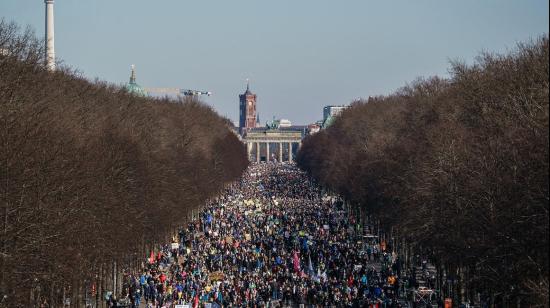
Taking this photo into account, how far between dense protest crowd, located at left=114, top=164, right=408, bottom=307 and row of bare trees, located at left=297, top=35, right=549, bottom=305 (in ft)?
10.3

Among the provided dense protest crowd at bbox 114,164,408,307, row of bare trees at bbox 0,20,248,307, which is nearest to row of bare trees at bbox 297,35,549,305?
dense protest crowd at bbox 114,164,408,307

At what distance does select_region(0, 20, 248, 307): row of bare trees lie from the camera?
4238 centimetres

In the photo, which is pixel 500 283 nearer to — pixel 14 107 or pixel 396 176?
pixel 14 107

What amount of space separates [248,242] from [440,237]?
3198cm

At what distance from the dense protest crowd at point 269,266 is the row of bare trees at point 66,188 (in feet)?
7.76

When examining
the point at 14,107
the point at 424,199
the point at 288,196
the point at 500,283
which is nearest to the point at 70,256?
the point at 14,107

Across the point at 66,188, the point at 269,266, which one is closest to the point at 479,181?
the point at 66,188

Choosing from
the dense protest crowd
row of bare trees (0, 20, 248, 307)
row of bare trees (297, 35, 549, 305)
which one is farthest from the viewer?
the dense protest crowd

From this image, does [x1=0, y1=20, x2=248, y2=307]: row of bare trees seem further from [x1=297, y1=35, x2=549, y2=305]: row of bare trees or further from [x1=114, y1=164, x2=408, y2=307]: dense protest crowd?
[x1=297, y1=35, x2=549, y2=305]: row of bare trees

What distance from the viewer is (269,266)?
69375 millimetres

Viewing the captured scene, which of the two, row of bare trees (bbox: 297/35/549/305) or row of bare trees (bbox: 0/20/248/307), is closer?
row of bare trees (bbox: 297/35/549/305)

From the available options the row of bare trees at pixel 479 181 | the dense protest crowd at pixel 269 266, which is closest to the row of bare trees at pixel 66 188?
the dense protest crowd at pixel 269 266

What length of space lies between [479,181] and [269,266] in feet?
75.9

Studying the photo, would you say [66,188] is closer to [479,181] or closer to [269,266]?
[479,181]
